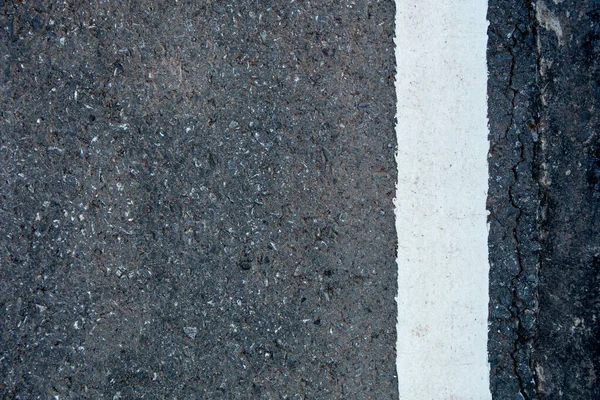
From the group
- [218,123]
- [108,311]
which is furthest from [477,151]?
[108,311]

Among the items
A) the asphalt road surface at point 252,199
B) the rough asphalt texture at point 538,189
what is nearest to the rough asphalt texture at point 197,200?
the asphalt road surface at point 252,199

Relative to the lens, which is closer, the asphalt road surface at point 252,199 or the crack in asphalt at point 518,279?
the asphalt road surface at point 252,199

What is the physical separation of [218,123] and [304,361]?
117 cm

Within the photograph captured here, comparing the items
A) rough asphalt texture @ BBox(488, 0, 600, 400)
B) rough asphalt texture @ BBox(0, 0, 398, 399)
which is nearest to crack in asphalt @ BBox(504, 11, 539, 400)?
rough asphalt texture @ BBox(488, 0, 600, 400)

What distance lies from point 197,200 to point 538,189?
5.31ft

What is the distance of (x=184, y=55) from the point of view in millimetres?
2311

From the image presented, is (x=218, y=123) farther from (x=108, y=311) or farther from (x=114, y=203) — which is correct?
(x=108, y=311)

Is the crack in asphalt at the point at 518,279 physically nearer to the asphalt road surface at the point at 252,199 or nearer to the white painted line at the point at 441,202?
the asphalt road surface at the point at 252,199

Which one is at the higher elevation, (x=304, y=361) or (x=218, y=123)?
(x=218, y=123)

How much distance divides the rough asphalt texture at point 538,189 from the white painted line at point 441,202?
0.08m

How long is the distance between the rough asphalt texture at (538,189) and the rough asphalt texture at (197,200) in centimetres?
53

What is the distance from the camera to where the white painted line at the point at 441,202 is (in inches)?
92.4

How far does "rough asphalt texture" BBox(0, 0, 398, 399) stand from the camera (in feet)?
7.42

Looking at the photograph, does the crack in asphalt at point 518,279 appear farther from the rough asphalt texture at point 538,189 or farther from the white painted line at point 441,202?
the white painted line at point 441,202
